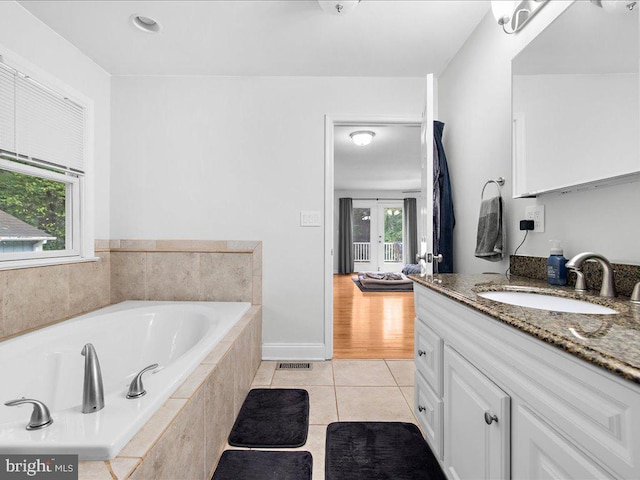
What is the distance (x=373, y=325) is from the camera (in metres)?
3.60

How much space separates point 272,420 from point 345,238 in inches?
276

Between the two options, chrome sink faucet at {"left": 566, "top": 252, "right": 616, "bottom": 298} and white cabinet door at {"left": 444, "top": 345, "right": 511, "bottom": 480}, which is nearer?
white cabinet door at {"left": 444, "top": 345, "right": 511, "bottom": 480}

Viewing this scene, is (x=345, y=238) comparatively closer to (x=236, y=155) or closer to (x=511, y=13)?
(x=236, y=155)

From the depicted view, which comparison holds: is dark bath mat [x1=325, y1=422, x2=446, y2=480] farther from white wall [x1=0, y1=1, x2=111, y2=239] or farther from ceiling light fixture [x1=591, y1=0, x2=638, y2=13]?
white wall [x1=0, y1=1, x2=111, y2=239]

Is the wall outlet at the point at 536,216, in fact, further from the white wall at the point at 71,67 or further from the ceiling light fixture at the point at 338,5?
the white wall at the point at 71,67

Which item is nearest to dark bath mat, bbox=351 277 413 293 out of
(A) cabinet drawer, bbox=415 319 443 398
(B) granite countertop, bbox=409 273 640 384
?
(A) cabinet drawer, bbox=415 319 443 398

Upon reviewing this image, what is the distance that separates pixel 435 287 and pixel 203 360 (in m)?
1.04

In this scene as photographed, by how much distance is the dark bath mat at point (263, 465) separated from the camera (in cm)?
133

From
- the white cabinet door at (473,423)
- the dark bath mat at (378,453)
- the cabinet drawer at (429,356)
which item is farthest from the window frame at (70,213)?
the white cabinet door at (473,423)

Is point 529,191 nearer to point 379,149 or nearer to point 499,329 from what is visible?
point 499,329

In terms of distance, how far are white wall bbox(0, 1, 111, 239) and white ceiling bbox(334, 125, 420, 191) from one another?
2.33 m

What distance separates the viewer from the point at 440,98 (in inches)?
103

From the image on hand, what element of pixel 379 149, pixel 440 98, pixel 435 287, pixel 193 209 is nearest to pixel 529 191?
pixel 435 287

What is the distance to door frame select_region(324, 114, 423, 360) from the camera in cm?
261
